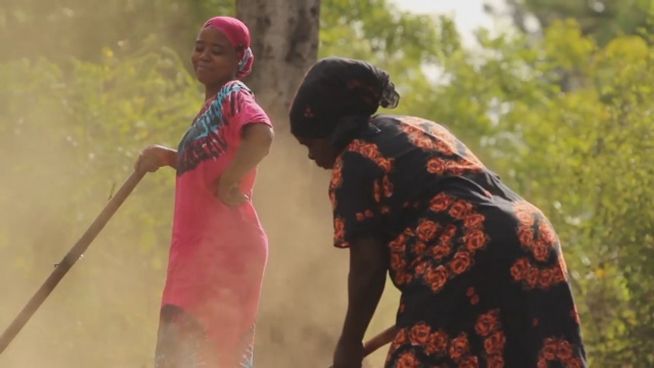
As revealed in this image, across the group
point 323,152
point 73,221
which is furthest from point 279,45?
point 323,152

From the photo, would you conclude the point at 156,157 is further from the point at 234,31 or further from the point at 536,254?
the point at 536,254

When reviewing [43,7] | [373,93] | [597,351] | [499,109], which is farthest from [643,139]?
[499,109]

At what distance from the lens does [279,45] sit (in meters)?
9.98

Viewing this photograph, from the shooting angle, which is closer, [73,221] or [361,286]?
[361,286]

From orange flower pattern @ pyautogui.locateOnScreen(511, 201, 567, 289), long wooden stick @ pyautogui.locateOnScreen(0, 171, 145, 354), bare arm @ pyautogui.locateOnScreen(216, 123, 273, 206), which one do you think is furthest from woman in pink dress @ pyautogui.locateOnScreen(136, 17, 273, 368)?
orange flower pattern @ pyautogui.locateOnScreen(511, 201, 567, 289)

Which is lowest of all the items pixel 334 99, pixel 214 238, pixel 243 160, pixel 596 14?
pixel 596 14

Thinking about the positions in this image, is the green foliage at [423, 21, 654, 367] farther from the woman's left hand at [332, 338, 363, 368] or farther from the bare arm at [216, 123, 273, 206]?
the woman's left hand at [332, 338, 363, 368]

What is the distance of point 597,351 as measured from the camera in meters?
11.7

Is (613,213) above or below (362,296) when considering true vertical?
below

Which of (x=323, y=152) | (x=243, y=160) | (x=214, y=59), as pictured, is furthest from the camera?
(x=214, y=59)

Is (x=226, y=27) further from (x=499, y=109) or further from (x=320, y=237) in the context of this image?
(x=499, y=109)

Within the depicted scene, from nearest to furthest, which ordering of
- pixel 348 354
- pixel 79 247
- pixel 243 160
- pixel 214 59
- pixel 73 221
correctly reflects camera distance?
pixel 348 354, pixel 243 160, pixel 214 59, pixel 79 247, pixel 73 221

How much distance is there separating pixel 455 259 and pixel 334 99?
63 cm

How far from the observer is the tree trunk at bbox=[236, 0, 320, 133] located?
9.85 metres
